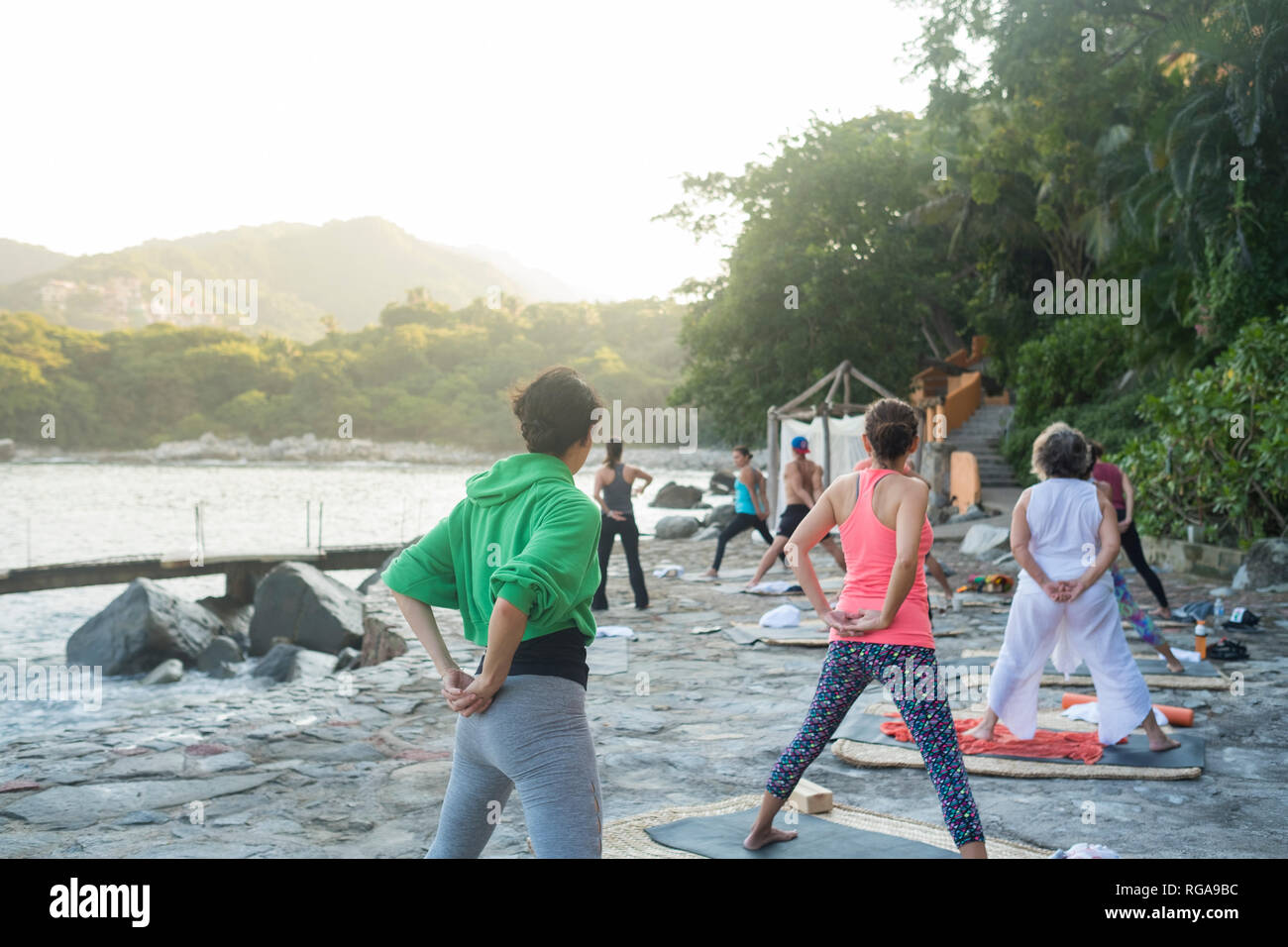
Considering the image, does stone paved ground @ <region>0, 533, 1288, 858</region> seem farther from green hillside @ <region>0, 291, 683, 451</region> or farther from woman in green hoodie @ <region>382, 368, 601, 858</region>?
green hillside @ <region>0, 291, 683, 451</region>

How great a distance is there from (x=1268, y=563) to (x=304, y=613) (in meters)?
9.36

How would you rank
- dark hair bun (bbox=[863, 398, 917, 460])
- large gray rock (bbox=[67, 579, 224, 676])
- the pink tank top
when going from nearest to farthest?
the pink tank top
dark hair bun (bbox=[863, 398, 917, 460])
large gray rock (bbox=[67, 579, 224, 676])

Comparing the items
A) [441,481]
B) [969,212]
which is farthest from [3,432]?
[969,212]

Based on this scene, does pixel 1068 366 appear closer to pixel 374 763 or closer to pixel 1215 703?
pixel 1215 703

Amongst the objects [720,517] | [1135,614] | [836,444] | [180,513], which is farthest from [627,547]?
[180,513]

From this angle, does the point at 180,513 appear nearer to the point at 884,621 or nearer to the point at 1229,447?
the point at 1229,447

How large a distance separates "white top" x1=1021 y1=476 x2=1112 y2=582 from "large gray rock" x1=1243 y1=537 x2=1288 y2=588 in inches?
266

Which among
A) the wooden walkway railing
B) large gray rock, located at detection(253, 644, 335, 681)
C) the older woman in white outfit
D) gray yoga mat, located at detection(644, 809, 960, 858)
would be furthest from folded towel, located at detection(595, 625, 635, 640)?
the wooden walkway railing

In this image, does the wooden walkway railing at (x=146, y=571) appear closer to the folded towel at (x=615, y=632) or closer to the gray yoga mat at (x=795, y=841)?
the folded towel at (x=615, y=632)

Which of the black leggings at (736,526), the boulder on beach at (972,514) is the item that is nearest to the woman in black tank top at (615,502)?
the black leggings at (736,526)

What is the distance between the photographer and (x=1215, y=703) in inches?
241

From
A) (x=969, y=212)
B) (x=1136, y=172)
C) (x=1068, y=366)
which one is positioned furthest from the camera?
(x=969, y=212)

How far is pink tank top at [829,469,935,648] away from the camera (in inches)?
137
